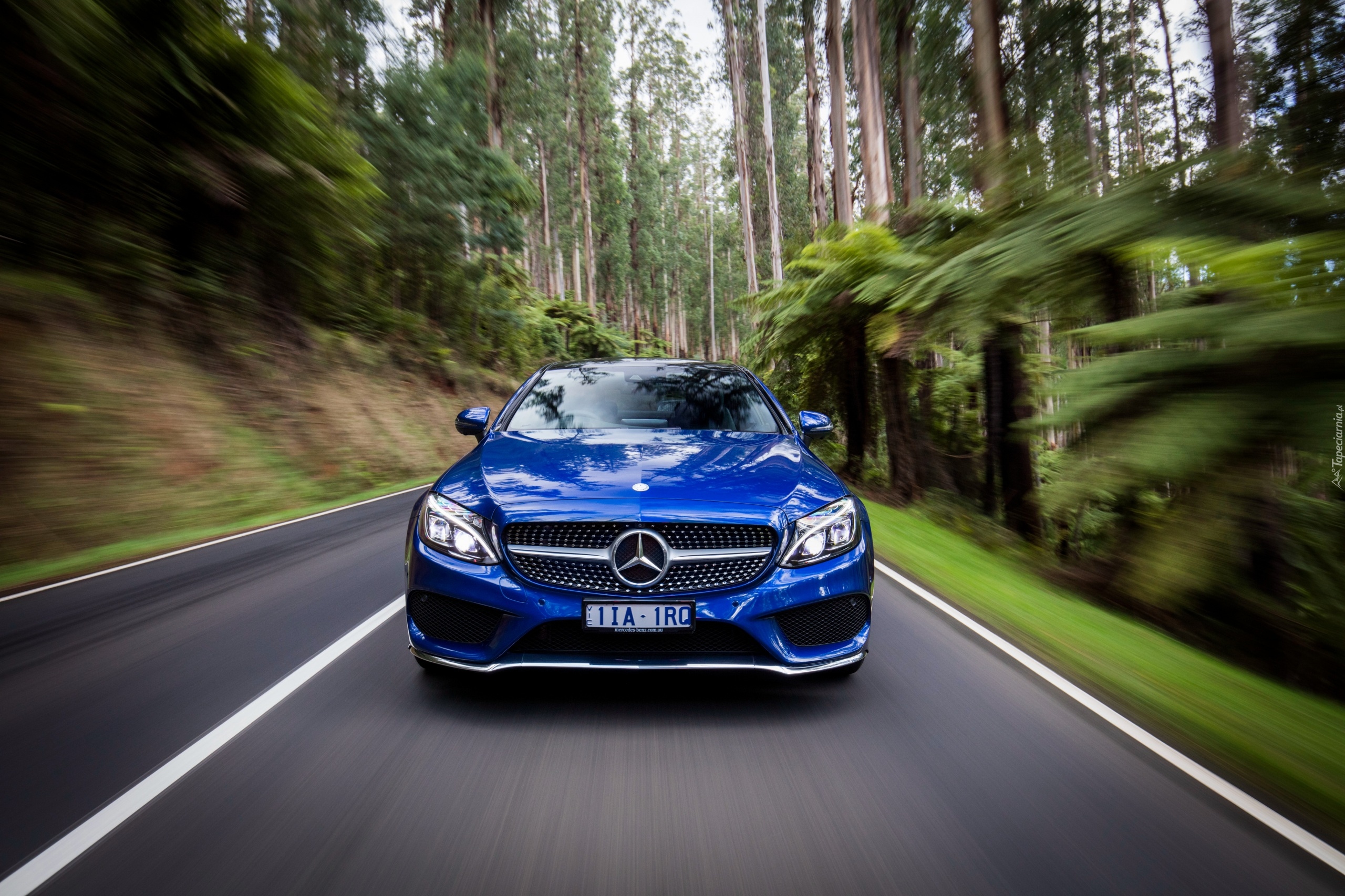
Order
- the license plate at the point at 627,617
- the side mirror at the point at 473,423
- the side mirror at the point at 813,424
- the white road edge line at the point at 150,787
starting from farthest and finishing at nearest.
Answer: the side mirror at the point at 813,424 < the side mirror at the point at 473,423 < the license plate at the point at 627,617 < the white road edge line at the point at 150,787

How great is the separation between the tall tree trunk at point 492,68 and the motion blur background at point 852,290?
239 inches

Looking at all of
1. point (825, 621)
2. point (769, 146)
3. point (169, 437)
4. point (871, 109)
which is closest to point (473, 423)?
point (825, 621)

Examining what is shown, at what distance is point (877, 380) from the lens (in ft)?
40.1

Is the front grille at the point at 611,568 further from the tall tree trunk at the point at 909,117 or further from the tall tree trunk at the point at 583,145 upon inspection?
the tall tree trunk at the point at 583,145

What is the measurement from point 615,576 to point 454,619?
2.23 ft

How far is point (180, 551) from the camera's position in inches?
281

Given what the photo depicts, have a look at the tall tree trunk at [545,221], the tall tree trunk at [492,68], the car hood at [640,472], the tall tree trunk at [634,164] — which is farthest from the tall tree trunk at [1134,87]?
the tall tree trunk at [634,164]

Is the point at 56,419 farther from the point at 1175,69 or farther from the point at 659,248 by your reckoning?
the point at 659,248

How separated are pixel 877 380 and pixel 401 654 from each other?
9733 millimetres

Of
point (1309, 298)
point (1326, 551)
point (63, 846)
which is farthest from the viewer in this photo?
point (1326, 551)

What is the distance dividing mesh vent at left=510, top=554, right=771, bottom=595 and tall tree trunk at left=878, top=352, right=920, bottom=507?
8225 mm

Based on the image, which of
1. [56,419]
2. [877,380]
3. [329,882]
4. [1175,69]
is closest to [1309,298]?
[329,882]

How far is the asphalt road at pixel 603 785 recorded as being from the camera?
212cm

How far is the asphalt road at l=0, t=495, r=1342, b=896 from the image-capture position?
2119 mm
